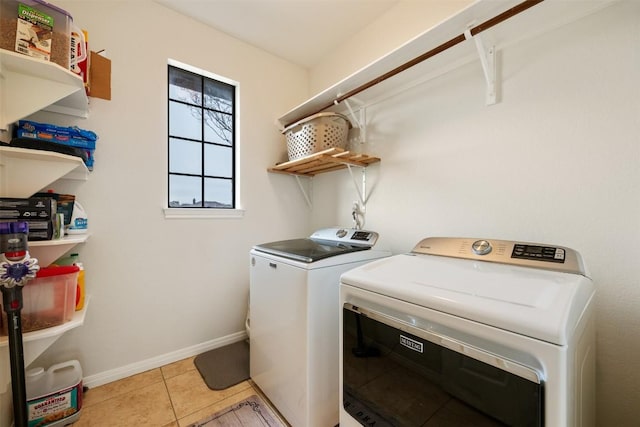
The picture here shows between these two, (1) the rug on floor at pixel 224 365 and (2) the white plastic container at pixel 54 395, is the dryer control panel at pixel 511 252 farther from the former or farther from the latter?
(2) the white plastic container at pixel 54 395

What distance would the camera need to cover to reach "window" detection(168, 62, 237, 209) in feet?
6.52

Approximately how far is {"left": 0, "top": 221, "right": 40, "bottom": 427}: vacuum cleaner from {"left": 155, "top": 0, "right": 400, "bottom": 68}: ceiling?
1810 mm

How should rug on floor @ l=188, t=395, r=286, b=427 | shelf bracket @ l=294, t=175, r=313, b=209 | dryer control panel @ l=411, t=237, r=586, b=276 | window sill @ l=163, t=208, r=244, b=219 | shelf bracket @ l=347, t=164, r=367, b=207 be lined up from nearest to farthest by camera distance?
dryer control panel @ l=411, t=237, r=586, b=276 → rug on floor @ l=188, t=395, r=286, b=427 → window sill @ l=163, t=208, r=244, b=219 → shelf bracket @ l=347, t=164, r=367, b=207 → shelf bracket @ l=294, t=175, r=313, b=209

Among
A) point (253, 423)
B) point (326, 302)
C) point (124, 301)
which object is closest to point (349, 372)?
point (326, 302)

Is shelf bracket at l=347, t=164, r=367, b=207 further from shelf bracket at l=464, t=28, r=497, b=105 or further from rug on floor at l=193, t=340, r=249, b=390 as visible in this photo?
rug on floor at l=193, t=340, r=249, b=390

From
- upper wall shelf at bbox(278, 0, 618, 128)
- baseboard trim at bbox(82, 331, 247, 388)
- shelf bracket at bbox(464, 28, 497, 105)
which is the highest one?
upper wall shelf at bbox(278, 0, 618, 128)

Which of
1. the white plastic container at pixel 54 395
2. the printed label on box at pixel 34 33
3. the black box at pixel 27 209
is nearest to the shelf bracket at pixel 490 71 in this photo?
the printed label on box at pixel 34 33

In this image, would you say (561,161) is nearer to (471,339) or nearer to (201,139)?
(471,339)

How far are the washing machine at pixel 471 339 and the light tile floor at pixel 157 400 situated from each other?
0.89 m

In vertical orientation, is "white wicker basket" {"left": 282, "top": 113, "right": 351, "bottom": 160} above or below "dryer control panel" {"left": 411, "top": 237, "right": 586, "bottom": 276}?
above

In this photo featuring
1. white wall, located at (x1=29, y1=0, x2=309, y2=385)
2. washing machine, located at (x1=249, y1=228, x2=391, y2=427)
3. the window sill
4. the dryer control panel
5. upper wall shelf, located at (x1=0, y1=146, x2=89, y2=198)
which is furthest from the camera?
the window sill

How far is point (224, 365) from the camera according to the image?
183cm

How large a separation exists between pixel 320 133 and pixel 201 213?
1138 millimetres

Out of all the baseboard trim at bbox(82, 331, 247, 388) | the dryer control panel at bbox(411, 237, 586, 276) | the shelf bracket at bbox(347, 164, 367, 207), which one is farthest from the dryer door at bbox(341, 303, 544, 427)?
the baseboard trim at bbox(82, 331, 247, 388)
